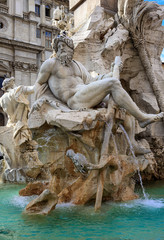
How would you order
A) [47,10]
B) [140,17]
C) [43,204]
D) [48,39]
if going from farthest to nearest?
[47,10]
[48,39]
[140,17]
[43,204]

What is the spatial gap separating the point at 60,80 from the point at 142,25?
10.3 ft

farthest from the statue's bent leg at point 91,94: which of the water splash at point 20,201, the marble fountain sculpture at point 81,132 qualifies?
the water splash at point 20,201

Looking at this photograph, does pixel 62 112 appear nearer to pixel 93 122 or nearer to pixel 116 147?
pixel 93 122

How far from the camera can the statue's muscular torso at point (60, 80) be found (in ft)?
13.7

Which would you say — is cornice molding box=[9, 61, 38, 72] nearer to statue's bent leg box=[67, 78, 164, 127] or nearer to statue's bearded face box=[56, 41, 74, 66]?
statue's bearded face box=[56, 41, 74, 66]

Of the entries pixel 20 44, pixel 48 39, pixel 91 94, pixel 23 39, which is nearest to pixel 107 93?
pixel 91 94

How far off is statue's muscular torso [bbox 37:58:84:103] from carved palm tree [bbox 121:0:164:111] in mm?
2647

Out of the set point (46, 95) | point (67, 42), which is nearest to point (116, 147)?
point (46, 95)

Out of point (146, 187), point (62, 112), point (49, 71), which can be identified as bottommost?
point (146, 187)

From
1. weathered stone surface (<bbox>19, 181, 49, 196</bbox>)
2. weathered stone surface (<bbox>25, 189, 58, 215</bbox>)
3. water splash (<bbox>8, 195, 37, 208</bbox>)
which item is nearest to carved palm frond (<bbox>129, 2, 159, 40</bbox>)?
weathered stone surface (<bbox>19, 181, 49, 196</bbox>)

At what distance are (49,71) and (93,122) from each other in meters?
1.16

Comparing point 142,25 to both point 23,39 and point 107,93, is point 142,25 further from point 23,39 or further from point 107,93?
point 23,39

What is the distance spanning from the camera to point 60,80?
4.21m

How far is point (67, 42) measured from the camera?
13.8ft
